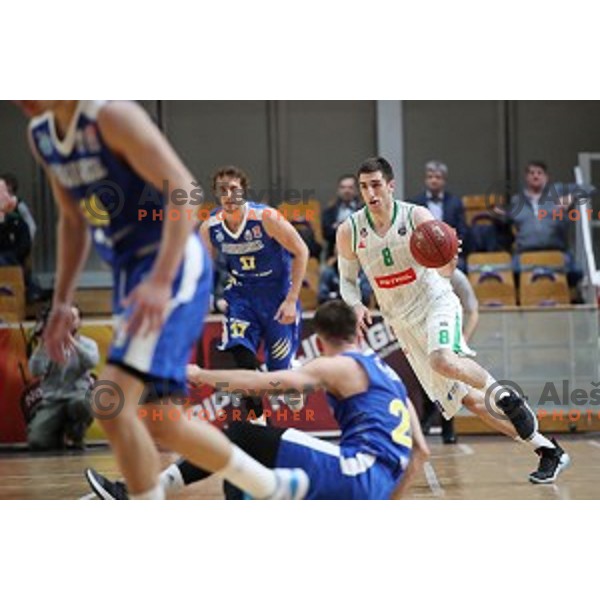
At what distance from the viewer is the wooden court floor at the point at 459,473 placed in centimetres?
744

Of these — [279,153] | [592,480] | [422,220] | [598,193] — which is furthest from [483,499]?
[279,153]

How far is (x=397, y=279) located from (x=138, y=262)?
3159 mm

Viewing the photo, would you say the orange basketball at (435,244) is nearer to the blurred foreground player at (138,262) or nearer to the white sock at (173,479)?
the white sock at (173,479)

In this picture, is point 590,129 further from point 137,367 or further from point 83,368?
point 137,367

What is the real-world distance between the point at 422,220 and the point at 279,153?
562cm

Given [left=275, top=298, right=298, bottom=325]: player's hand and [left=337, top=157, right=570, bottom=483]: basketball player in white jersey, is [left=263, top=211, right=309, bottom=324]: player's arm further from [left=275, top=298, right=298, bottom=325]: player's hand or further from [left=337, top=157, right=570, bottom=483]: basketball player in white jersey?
[left=337, top=157, right=570, bottom=483]: basketball player in white jersey

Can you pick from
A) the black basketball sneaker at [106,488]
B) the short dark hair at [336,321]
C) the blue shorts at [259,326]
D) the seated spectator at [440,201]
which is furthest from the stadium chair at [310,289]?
the short dark hair at [336,321]

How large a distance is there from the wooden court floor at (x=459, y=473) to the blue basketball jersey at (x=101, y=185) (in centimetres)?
254

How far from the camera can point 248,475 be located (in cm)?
500

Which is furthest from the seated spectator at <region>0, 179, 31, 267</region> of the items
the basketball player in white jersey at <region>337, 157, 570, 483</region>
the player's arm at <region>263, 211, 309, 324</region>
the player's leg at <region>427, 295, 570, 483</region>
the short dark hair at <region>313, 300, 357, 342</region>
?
the short dark hair at <region>313, 300, 357, 342</region>

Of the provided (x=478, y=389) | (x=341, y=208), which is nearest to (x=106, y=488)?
(x=478, y=389)

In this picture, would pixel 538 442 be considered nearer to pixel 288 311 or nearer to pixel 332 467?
pixel 288 311

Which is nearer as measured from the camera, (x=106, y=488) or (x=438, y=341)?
(x=106, y=488)

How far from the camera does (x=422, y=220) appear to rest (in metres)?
7.46
